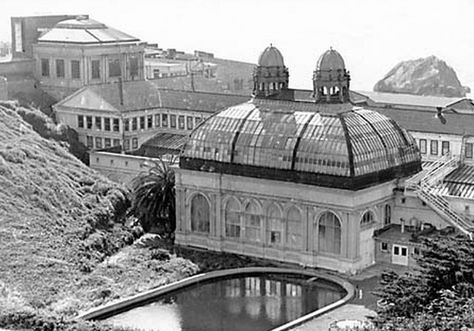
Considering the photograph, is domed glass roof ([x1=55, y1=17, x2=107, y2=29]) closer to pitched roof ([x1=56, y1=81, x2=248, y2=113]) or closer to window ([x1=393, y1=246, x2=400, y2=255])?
pitched roof ([x1=56, y1=81, x2=248, y2=113])

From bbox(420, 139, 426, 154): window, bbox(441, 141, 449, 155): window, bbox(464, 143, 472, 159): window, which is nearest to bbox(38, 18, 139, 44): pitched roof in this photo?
bbox(420, 139, 426, 154): window

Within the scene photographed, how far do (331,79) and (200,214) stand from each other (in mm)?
13485

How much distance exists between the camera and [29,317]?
5078 cm

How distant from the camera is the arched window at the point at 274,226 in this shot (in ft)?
237

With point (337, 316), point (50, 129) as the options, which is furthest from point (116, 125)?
point (337, 316)

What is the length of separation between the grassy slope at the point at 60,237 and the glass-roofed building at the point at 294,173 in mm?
5322

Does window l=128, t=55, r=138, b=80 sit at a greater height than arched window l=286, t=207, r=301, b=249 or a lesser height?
greater

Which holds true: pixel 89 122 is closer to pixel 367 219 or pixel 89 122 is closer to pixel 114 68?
pixel 114 68


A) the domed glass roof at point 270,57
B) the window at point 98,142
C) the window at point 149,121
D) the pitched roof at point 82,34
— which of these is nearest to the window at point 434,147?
the domed glass roof at point 270,57

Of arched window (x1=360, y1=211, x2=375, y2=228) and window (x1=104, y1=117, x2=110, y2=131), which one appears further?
window (x1=104, y1=117, x2=110, y2=131)

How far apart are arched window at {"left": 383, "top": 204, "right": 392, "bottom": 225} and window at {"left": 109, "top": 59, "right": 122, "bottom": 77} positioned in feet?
131

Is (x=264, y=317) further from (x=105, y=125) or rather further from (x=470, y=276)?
(x=105, y=125)

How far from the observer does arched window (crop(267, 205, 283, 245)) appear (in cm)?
7225

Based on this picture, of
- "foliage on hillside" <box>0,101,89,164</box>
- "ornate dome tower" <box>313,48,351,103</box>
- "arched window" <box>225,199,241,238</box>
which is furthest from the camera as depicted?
"foliage on hillside" <box>0,101,89,164</box>
